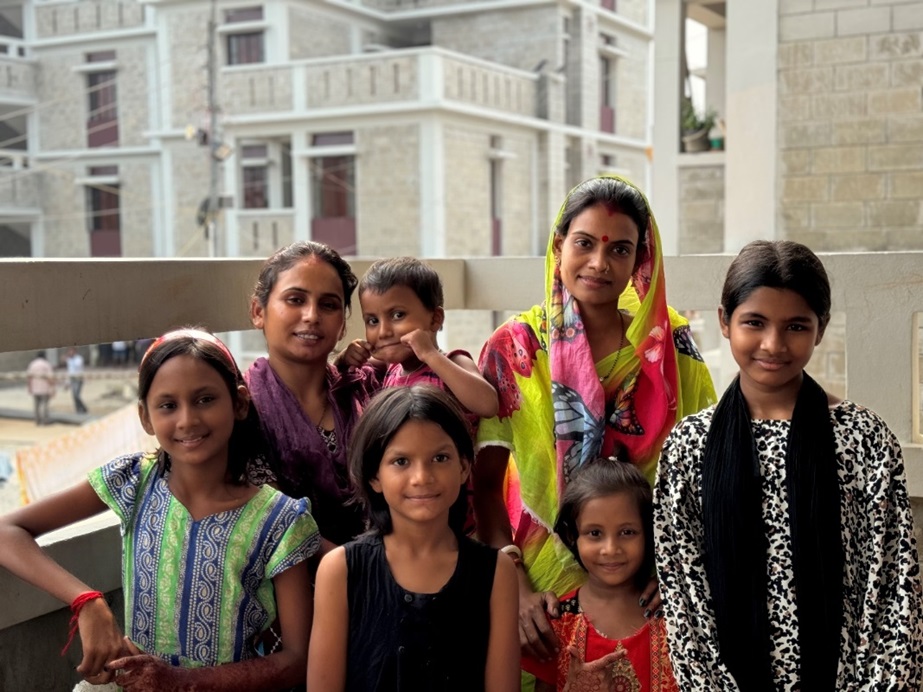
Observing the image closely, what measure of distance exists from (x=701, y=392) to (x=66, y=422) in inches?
760

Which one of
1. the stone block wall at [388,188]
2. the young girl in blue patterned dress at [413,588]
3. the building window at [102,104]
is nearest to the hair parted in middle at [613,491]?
the young girl in blue patterned dress at [413,588]

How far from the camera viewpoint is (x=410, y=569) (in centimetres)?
212

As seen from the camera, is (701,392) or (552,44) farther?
(552,44)

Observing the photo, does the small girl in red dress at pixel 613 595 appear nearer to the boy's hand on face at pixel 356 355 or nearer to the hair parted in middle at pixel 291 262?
the boy's hand on face at pixel 356 355

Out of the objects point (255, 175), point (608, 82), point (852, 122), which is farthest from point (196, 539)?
point (608, 82)

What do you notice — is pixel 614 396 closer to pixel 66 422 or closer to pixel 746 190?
pixel 746 190

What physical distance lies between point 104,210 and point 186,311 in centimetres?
2321

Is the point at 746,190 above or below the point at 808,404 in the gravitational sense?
above

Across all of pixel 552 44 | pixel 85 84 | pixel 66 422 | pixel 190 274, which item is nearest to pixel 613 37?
pixel 552 44

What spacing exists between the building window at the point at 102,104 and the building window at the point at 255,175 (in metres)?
4.44

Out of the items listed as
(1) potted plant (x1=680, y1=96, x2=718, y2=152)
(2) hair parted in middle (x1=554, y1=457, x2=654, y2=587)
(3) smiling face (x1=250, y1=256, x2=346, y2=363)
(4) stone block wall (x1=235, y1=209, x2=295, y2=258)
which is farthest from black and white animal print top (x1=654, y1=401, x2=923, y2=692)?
(4) stone block wall (x1=235, y1=209, x2=295, y2=258)

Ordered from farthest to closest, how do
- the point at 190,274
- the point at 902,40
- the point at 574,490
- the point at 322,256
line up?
the point at 902,40 → the point at 190,274 → the point at 322,256 → the point at 574,490

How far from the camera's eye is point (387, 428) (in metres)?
2.12

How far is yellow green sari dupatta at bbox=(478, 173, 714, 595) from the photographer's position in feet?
8.10
